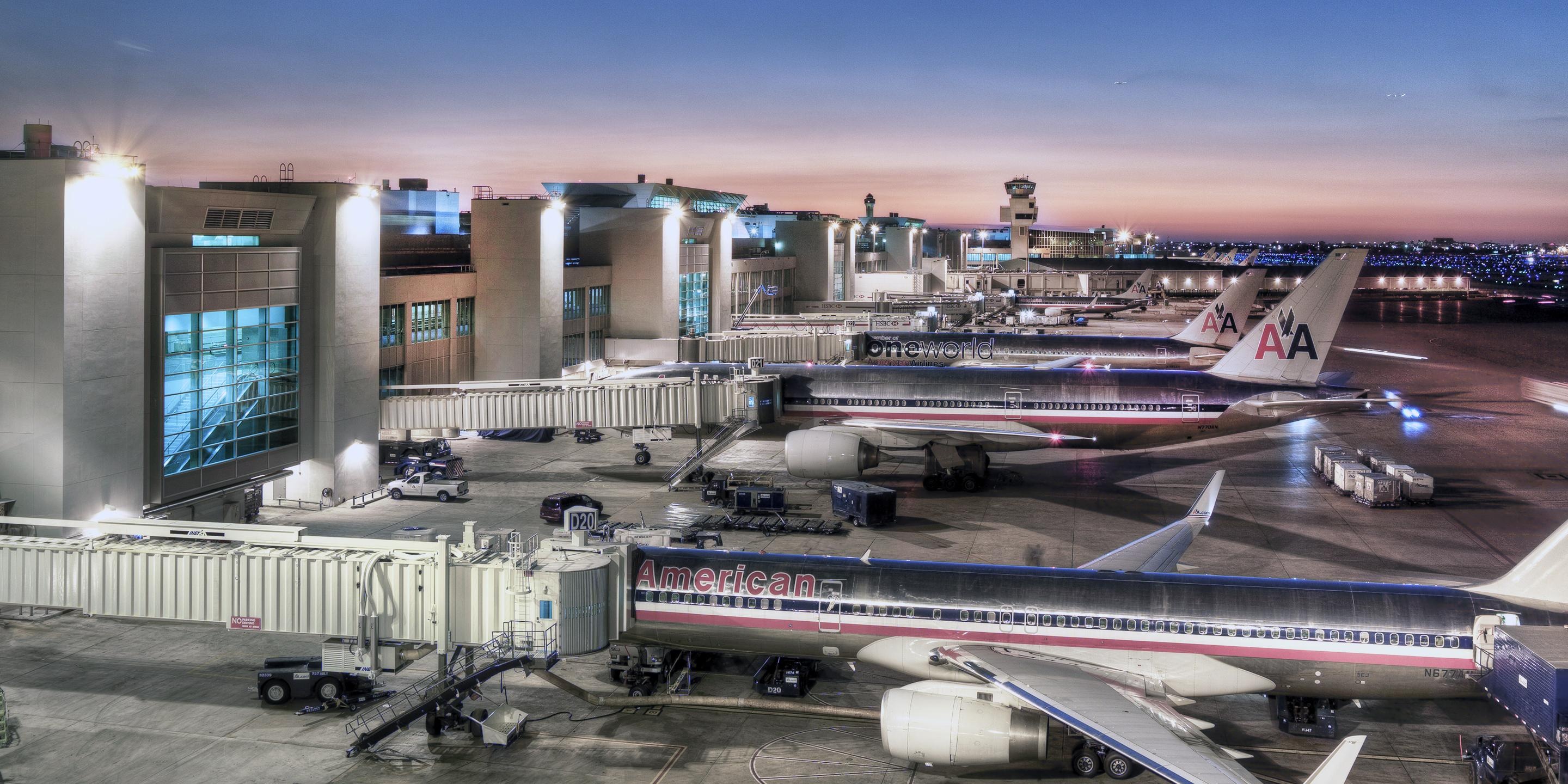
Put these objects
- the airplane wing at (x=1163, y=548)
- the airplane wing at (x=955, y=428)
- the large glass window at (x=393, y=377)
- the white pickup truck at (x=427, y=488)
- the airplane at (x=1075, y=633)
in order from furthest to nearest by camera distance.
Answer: the large glass window at (x=393, y=377) → the airplane wing at (x=955, y=428) → the white pickup truck at (x=427, y=488) → the airplane wing at (x=1163, y=548) → the airplane at (x=1075, y=633)

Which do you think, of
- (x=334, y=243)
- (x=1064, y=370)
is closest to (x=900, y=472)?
(x=1064, y=370)

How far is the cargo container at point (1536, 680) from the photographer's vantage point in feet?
71.6

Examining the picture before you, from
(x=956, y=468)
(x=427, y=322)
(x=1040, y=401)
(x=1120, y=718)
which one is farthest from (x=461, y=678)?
(x=427, y=322)

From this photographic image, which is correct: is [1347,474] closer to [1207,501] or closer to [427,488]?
[1207,501]

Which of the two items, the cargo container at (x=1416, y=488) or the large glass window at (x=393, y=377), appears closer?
the cargo container at (x=1416, y=488)

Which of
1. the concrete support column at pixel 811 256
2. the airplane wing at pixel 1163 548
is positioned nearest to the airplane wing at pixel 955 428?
the airplane wing at pixel 1163 548

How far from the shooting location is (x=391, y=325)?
58.2 m

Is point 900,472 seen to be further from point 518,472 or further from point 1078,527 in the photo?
point 518,472

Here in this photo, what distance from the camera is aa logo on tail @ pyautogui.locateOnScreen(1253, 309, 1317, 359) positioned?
172 ft

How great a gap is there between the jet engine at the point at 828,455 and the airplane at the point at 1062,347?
90.1ft

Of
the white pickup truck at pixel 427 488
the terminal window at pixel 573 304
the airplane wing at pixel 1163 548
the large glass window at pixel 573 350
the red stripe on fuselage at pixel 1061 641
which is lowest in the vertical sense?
the red stripe on fuselage at pixel 1061 641

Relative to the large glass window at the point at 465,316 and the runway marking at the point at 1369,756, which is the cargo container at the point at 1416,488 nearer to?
the runway marking at the point at 1369,756

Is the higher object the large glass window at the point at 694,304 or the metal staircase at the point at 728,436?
the large glass window at the point at 694,304

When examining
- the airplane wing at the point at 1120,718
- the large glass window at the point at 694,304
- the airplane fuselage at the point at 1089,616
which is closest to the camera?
the airplane wing at the point at 1120,718
